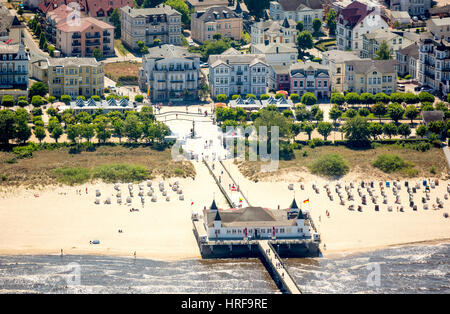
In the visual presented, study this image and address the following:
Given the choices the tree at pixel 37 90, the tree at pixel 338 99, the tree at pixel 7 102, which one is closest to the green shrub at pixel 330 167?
the tree at pixel 338 99

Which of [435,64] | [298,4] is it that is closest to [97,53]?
[298,4]

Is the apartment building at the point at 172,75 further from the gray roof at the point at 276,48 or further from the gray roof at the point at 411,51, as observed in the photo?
the gray roof at the point at 411,51

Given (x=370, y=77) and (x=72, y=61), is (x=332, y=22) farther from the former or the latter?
(x=72, y=61)

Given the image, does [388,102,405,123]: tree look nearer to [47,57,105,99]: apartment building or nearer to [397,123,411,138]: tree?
[397,123,411,138]: tree

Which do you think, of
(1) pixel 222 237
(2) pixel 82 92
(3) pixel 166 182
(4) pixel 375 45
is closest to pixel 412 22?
(4) pixel 375 45
